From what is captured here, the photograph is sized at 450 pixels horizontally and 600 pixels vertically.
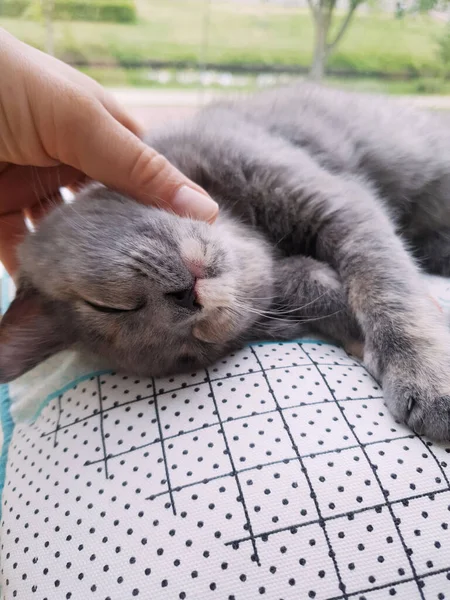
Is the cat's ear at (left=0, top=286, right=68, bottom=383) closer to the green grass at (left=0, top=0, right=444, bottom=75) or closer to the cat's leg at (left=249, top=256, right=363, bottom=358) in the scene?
the cat's leg at (left=249, top=256, right=363, bottom=358)

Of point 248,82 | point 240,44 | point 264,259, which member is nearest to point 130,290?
point 264,259

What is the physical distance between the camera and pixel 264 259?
1105 millimetres

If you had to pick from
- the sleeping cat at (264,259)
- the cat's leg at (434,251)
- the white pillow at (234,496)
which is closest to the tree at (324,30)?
the sleeping cat at (264,259)

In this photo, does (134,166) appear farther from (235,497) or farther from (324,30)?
(324,30)

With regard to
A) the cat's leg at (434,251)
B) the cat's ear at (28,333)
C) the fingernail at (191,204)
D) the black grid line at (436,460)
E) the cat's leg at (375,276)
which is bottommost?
the cat's ear at (28,333)

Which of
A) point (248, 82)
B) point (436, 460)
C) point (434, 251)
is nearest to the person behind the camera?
point (436, 460)

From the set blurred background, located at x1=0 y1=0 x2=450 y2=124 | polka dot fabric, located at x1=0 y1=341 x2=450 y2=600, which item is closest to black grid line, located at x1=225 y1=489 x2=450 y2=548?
polka dot fabric, located at x1=0 y1=341 x2=450 y2=600

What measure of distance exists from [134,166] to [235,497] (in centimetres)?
Result: 64

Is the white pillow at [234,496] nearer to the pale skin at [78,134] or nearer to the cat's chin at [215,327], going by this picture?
the cat's chin at [215,327]

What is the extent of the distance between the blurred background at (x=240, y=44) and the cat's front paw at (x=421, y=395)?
1.56 meters

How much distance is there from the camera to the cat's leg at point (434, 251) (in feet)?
4.31

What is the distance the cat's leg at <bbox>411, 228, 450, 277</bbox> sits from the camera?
131 cm

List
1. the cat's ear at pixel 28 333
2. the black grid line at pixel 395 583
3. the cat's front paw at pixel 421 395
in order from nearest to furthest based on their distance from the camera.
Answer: the black grid line at pixel 395 583
the cat's front paw at pixel 421 395
the cat's ear at pixel 28 333

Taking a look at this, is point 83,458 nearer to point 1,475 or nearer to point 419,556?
point 1,475
